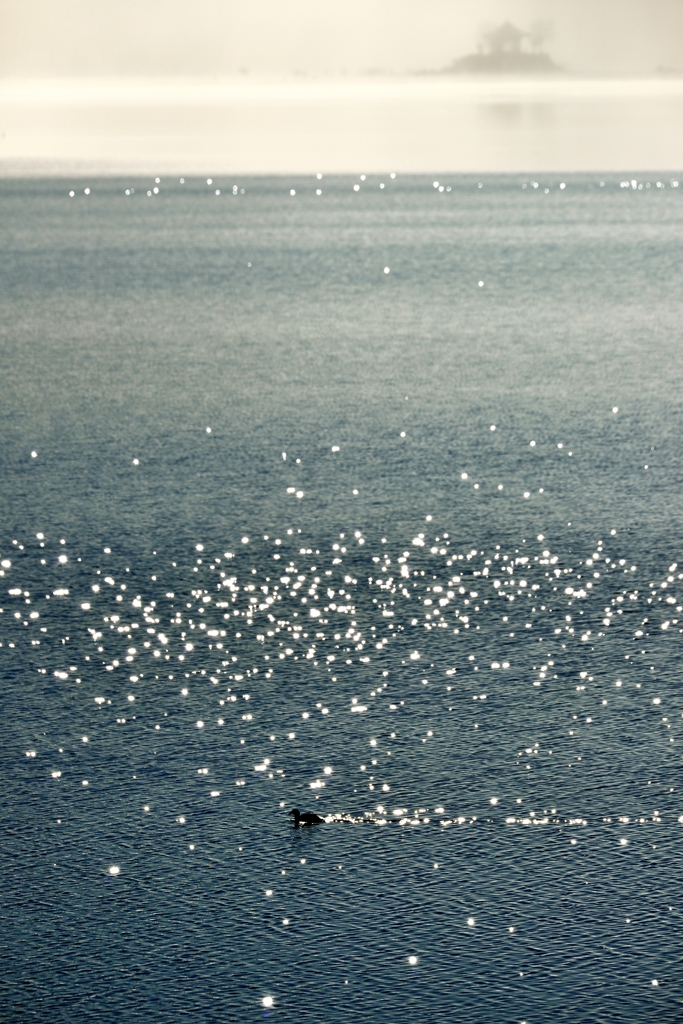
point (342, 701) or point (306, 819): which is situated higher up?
point (342, 701)

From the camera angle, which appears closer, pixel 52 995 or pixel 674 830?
pixel 52 995

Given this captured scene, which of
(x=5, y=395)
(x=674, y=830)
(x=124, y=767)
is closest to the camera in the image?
(x=674, y=830)

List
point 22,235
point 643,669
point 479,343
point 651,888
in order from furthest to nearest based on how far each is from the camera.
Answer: point 22,235 → point 479,343 → point 643,669 → point 651,888

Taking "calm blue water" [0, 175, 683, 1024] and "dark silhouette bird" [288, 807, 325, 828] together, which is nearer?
"calm blue water" [0, 175, 683, 1024]

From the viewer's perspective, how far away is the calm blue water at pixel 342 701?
38125 millimetres

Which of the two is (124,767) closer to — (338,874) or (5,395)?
(338,874)

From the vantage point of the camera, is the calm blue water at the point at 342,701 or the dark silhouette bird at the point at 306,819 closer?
the calm blue water at the point at 342,701

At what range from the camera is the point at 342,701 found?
5003cm

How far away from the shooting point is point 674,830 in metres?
43.1

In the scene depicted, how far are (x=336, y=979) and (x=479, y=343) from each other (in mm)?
81986

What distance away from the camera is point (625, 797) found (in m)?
44.8

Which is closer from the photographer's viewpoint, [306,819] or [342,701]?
[306,819]

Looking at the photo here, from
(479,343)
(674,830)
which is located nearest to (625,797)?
(674,830)

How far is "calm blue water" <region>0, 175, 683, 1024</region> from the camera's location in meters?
38.1
